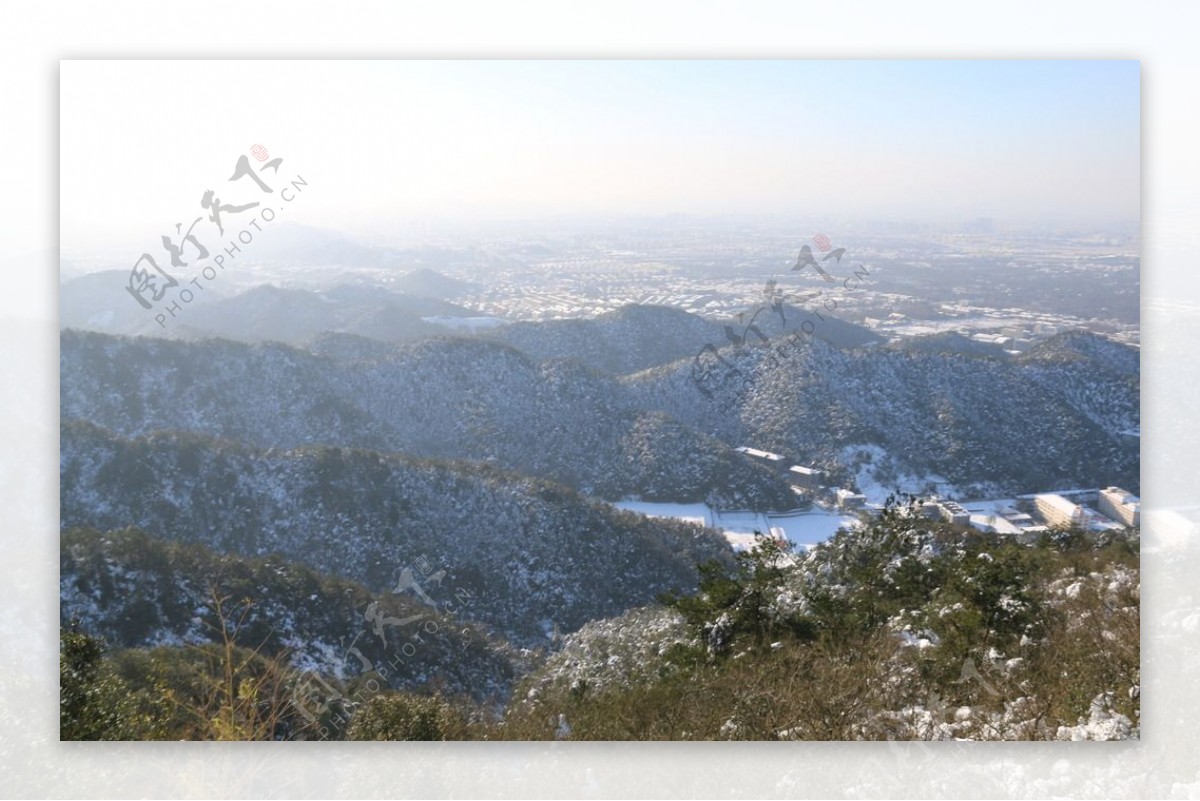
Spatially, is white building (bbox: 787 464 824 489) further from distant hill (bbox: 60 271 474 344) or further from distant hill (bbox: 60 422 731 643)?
distant hill (bbox: 60 271 474 344)

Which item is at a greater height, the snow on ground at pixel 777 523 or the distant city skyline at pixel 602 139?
the distant city skyline at pixel 602 139

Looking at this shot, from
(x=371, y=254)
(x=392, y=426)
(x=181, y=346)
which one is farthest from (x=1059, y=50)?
(x=181, y=346)

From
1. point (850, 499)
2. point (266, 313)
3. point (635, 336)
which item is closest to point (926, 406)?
point (850, 499)

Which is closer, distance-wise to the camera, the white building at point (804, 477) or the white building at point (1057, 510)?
the white building at point (1057, 510)

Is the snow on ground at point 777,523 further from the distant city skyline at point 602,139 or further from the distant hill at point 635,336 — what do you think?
the distant city skyline at point 602,139

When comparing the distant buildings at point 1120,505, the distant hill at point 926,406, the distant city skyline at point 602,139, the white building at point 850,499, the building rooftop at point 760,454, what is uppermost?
the distant city skyline at point 602,139

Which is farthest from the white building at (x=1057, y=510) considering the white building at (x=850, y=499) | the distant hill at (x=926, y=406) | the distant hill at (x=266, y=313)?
the distant hill at (x=266, y=313)

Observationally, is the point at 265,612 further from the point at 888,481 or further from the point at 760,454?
the point at 888,481
